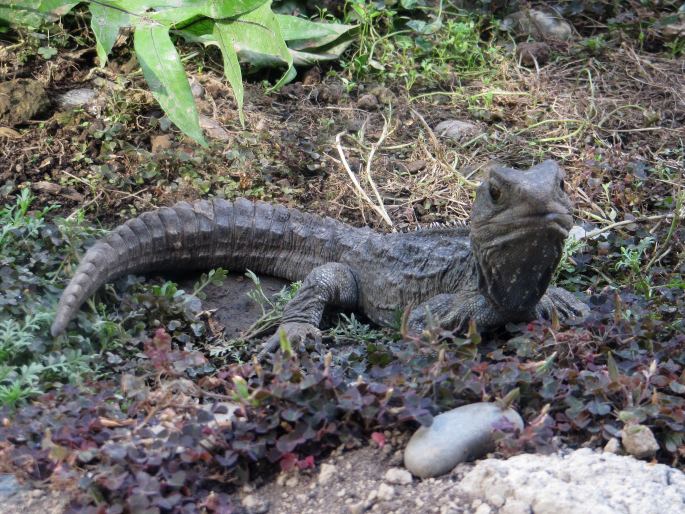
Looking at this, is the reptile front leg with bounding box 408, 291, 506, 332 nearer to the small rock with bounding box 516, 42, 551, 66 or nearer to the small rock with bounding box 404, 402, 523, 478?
the small rock with bounding box 404, 402, 523, 478

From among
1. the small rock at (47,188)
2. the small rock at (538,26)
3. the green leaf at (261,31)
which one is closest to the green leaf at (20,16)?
the small rock at (47,188)

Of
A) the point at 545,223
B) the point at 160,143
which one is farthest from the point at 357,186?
the point at 545,223

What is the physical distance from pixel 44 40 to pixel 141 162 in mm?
1460

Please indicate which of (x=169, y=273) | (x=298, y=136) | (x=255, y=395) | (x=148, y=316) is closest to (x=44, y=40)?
(x=298, y=136)

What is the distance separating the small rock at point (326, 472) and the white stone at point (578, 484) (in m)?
0.45

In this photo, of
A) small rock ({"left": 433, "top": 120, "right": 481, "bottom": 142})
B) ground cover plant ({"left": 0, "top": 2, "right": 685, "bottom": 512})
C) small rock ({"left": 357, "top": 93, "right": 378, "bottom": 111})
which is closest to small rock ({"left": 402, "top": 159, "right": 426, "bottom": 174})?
ground cover plant ({"left": 0, "top": 2, "right": 685, "bottom": 512})

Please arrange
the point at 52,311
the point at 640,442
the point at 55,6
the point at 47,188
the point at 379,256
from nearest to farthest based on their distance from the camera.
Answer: the point at 640,442 → the point at 52,311 → the point at 379,256 → the point at 47,188 → the point at 55,6

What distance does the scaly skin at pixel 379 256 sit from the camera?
14.0ft

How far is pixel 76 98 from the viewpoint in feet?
21.8

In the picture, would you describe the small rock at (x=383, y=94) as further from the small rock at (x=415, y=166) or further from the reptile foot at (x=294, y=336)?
the reptile foot at (x=294, y=336)

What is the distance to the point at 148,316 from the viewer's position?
4.79 meters

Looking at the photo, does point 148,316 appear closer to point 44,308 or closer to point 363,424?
point 44,308

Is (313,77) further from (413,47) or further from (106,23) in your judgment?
(106,23)

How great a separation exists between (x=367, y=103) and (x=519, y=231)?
3090 millimetres
